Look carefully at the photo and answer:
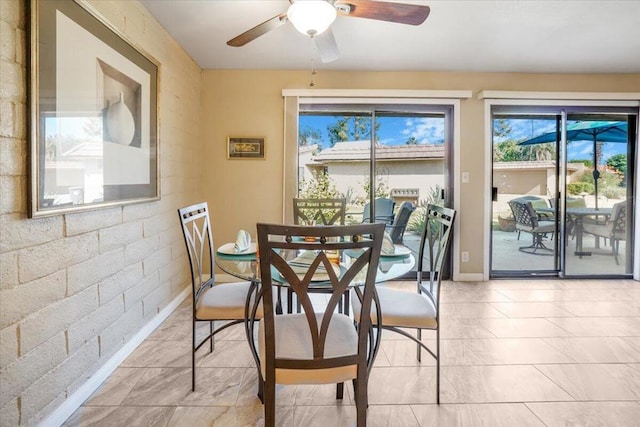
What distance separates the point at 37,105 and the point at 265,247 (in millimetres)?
1152

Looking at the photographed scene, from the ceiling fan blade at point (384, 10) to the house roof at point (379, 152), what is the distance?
6.84ft

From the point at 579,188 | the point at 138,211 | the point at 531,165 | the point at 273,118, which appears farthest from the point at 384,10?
the point at 579,188

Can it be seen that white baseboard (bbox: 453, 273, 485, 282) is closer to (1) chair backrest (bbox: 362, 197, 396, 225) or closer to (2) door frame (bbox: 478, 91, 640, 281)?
(2) door frame (bbox: 478, 91, 640, 281)

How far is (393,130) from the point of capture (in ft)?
13.4

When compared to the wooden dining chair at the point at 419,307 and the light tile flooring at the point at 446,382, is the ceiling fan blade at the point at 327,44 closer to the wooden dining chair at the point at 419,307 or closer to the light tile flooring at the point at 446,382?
the wooden dining chair at the point at 419,307

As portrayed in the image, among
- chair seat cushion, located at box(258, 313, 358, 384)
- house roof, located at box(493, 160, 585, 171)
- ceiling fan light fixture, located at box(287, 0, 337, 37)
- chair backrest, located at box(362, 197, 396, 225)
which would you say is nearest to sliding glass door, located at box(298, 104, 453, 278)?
chair backrest, located at box(362, 197, 396, 225)

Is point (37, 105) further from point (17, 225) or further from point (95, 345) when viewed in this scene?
point (95, 345)

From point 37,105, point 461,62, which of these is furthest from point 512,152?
point 37,105

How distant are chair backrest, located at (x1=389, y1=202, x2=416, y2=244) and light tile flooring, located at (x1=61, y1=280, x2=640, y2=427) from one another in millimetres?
1267

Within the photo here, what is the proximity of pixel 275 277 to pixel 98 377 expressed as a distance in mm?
1219

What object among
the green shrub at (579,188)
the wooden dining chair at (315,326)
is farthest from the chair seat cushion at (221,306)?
the green shrub at (579,188)

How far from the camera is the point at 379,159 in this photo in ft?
13.5

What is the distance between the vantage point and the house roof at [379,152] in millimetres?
4066

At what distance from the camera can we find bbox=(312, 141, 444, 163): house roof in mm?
4066
